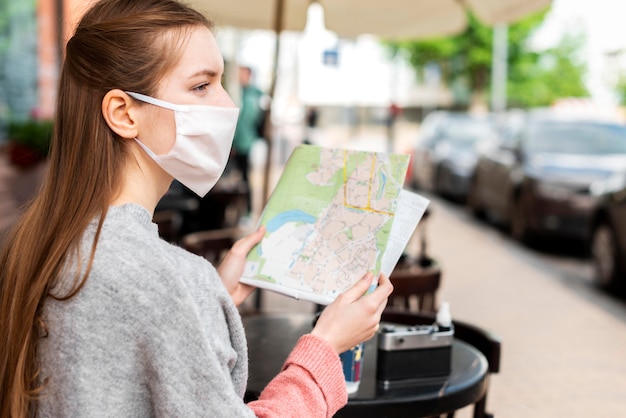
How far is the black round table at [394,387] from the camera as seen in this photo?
2264 mm

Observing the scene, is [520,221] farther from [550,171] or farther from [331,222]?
[331,222]

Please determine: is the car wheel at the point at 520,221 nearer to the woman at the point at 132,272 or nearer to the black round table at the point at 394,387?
the black round table at the point at 394,387

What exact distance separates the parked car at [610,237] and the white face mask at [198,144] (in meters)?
7.04

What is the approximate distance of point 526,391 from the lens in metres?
5.22

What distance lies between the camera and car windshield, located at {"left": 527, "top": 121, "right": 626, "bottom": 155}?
11617 millimetres

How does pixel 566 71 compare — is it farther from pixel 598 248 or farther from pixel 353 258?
pixel 353 258

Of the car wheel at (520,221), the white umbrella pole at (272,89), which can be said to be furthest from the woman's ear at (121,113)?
the car wheel at (520,221)

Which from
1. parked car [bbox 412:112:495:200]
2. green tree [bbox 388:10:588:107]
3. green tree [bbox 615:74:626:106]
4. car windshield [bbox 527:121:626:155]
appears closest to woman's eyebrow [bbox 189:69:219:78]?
car windshield [bbox 527:121:626:155]

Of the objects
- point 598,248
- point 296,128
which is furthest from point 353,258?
point 296,128

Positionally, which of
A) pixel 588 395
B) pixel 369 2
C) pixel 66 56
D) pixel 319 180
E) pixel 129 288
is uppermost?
pixel 369 2

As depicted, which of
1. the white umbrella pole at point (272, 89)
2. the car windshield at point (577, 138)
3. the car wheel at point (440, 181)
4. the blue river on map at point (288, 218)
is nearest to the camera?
the blue river on map at point (288, 218)

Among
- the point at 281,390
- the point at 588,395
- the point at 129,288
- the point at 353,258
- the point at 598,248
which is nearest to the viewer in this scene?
the point at 129,288

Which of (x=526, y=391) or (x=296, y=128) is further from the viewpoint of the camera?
(x=296, y=128)

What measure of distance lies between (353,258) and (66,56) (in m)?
0.74
